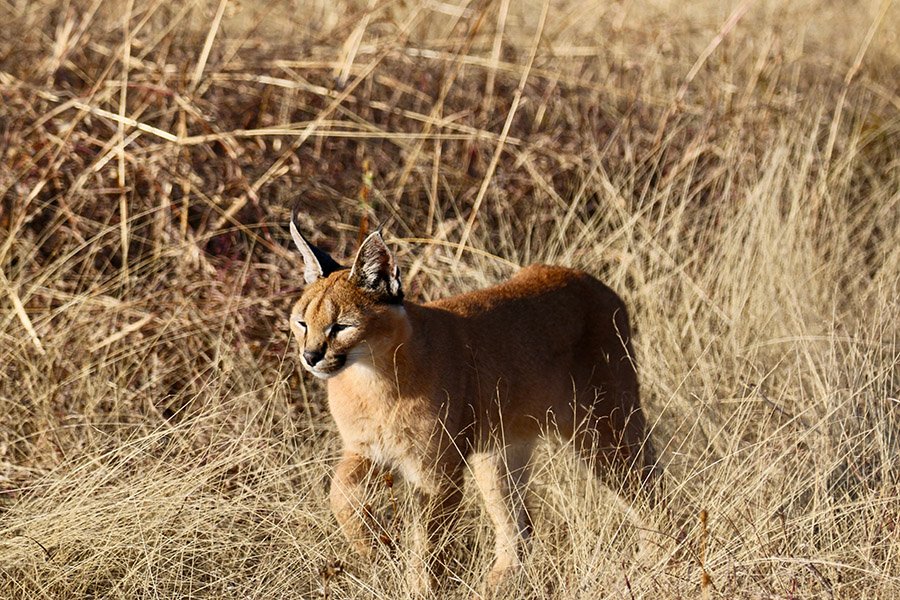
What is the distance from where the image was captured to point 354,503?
4027 mm

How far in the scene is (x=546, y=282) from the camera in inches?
182

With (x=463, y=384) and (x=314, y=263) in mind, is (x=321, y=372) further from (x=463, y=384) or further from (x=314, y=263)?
(x=463, y=384)

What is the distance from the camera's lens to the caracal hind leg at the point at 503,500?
427cm

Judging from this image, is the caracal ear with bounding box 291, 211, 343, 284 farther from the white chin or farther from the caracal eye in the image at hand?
the white chin

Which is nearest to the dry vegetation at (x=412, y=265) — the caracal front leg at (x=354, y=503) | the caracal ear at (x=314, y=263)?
the caracal front leg at (x=354, y=503)

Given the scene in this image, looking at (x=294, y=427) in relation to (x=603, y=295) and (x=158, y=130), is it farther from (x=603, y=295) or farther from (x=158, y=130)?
(x=158, y=130)

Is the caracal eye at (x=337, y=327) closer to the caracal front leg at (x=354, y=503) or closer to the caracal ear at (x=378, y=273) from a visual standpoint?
the caracal ear at (x=378, y=273)

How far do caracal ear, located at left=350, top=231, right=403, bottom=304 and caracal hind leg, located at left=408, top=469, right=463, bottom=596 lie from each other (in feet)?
2.14

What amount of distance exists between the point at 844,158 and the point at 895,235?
797 mm

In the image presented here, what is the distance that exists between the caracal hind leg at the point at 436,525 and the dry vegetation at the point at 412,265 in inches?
3.8

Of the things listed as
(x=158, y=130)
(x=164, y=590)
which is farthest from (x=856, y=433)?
(x=158, y=130)

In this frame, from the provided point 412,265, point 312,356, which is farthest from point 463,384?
point 412,265

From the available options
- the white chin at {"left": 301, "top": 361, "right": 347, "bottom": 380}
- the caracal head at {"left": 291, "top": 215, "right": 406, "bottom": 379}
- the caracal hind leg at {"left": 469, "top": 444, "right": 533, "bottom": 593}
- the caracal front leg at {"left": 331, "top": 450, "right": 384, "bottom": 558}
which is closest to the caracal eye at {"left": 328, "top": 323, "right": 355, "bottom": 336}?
the caracal head at {"left": 291, "top": 215, "right": 406, "bottom": 379}

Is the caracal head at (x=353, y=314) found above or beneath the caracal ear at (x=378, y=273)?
beneath
